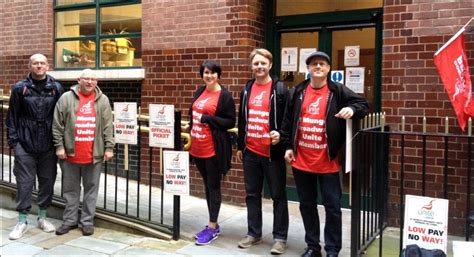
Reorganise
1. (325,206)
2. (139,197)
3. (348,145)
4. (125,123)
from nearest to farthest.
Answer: (348,145) → (325,206) → (125,123) → (139,197)

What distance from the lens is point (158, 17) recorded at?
23.5 feet

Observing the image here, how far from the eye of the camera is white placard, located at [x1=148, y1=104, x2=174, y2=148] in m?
5.08

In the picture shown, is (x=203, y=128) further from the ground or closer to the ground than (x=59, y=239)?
further from the ground

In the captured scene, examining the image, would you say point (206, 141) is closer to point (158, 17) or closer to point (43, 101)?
point (43, 101)

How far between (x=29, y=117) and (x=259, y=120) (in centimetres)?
241

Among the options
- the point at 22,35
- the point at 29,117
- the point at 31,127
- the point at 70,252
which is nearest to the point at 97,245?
the point at 70,252

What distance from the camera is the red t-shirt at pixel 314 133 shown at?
166 inches

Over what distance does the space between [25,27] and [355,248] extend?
6.80m

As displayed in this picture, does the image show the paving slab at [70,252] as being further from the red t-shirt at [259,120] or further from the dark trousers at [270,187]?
the red t-shirt at [259,120]

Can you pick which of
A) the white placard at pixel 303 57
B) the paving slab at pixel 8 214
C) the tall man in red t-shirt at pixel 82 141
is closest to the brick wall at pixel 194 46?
the white placard at pixel 303 57

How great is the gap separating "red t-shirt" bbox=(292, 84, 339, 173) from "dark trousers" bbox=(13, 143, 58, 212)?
2.75 metres

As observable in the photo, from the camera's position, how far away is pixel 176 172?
201 inches

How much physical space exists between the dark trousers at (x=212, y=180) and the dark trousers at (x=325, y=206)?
2.90 ft

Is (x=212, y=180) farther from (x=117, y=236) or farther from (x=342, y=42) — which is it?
(x=342, y=42)
